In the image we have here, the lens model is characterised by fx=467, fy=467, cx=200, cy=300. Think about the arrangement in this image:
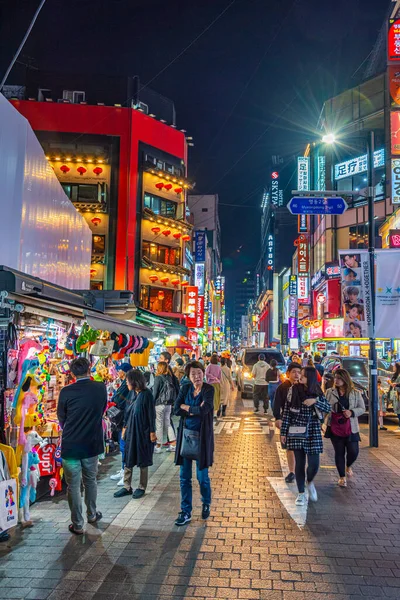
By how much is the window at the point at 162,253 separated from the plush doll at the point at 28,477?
2897 cm

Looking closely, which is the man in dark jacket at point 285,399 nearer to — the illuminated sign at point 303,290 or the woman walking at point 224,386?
the woman walking at point 224,386

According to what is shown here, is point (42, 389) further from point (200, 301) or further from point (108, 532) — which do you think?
point (200, 301)

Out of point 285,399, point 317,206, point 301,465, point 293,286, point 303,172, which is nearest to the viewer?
point 301,465

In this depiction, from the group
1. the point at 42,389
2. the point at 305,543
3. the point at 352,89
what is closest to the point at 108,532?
the point at 305,543

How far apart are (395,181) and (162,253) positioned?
23454mm

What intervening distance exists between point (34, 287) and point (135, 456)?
9.33 feet

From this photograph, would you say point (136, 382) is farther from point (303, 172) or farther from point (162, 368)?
point (303, 172)

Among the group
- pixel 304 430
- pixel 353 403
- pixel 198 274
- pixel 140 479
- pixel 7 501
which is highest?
pixel 198 274

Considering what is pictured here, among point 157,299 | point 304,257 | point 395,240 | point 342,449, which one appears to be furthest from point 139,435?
point 304,257

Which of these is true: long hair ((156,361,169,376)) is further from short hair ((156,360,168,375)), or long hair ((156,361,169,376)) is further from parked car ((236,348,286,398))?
parked car ((236,348,286,398))

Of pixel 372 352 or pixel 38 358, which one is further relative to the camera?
pixel 372 352

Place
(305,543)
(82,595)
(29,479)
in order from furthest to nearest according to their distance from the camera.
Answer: (29,479)
(305,543)
(82,595)

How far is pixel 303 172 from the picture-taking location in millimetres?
43812

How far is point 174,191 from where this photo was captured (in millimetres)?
37812
